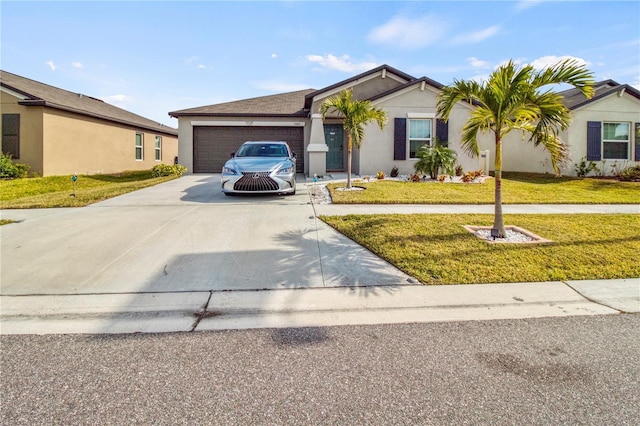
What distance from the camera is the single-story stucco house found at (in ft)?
50.5

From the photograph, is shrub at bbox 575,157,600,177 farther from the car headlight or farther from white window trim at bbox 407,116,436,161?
the car headlight

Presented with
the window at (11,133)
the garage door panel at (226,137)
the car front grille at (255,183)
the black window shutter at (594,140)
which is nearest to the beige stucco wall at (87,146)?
the window at (11,133)

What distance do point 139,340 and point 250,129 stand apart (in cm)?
1645

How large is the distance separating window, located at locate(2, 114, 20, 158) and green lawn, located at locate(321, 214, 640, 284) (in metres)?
15.8

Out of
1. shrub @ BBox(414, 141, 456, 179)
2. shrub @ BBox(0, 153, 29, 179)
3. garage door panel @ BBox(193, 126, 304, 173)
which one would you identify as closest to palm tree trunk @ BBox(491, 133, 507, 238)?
shrub @ BBox(414, 141, 456, 179)

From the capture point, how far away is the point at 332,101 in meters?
11.7

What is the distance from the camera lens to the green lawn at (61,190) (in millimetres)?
10008

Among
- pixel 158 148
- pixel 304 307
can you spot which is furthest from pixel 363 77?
pixel 158 148

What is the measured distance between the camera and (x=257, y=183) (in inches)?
404

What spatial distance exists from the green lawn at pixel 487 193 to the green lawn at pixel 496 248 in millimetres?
2186

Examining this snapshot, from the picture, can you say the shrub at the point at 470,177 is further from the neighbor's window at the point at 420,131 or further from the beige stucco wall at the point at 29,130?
the beige stucco wall at the point at 29,130

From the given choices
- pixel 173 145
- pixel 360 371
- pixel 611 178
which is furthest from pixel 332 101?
pixel 173 145

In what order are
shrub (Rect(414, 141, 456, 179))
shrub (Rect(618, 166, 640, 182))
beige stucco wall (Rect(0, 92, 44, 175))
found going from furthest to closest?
1. beige stucco wall (Rect(0, 92, 44, 175))
2. shrub (Rect(618, 166, 640, 182))
3. shrub (Rect(414, 141, 456, 179))

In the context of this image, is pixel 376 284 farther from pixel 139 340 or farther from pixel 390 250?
pixel 139 340
